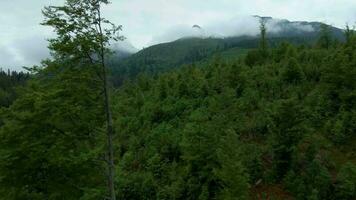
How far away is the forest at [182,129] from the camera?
15039 millimetres

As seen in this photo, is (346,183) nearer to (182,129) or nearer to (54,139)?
(182,129)

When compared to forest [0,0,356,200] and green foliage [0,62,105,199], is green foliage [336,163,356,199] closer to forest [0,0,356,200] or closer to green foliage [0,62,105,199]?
forest [0,0,356,200]

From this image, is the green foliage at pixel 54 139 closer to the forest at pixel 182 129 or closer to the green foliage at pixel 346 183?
the forest at pixel 182 129

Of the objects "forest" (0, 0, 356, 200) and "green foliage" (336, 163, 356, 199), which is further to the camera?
"green foliage" (336, 163, 356, 199)

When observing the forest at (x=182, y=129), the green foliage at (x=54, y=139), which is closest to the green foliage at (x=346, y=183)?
the forest at (x=182, y=129)

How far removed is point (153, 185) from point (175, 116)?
1668cm

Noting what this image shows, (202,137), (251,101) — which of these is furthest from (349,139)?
(202,137)

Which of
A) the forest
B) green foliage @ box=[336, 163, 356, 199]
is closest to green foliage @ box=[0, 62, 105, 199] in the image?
the forest

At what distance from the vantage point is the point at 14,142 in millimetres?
15828

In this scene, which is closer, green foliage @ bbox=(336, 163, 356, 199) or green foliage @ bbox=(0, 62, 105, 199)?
green foliage @ bbox=(0, 62, 105, 199)

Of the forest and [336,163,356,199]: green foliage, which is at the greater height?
the forest

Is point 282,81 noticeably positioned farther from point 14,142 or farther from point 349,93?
point 14,142

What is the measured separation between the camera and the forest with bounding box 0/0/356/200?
1504 cm

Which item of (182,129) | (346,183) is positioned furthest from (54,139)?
(182,129)
